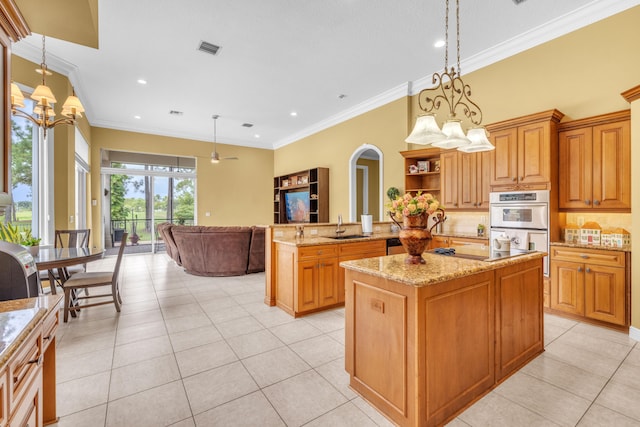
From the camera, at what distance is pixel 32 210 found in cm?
445

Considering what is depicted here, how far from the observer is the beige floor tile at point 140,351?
250 cm

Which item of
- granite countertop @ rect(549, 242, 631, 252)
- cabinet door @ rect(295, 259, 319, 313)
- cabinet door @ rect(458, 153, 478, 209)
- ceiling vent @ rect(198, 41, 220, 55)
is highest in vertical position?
ceiling vent @ rect(198, 41, 220, 55)

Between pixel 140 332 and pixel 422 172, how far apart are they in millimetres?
4481

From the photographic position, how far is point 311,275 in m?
3.51

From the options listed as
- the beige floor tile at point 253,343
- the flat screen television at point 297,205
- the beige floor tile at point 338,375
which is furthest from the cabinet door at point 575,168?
the flat screen television at point 297,205

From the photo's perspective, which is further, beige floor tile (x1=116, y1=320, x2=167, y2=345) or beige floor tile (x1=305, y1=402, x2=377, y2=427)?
beige floor tile (x1=116, y1=320, x2=167, y2=345)

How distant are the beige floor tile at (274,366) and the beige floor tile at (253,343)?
0.28 ft

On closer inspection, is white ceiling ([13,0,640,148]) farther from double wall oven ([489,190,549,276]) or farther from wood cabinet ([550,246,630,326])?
wood cabinet ([550,246,630,326])

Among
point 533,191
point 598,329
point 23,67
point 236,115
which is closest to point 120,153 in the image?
point 236,115

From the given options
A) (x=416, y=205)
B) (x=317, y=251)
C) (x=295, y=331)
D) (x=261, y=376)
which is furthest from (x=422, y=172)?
(x=261, y=376)

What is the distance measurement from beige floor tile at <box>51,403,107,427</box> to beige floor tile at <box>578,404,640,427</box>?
2.87 metres

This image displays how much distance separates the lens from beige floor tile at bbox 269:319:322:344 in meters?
2.92

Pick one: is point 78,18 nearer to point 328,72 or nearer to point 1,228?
point 1,228

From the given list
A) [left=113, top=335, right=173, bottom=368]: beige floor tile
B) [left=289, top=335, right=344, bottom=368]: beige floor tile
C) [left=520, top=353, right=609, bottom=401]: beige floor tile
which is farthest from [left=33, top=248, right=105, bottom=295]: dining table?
[left=520, top=353, right=609, bottom=401]: beige floor tile
